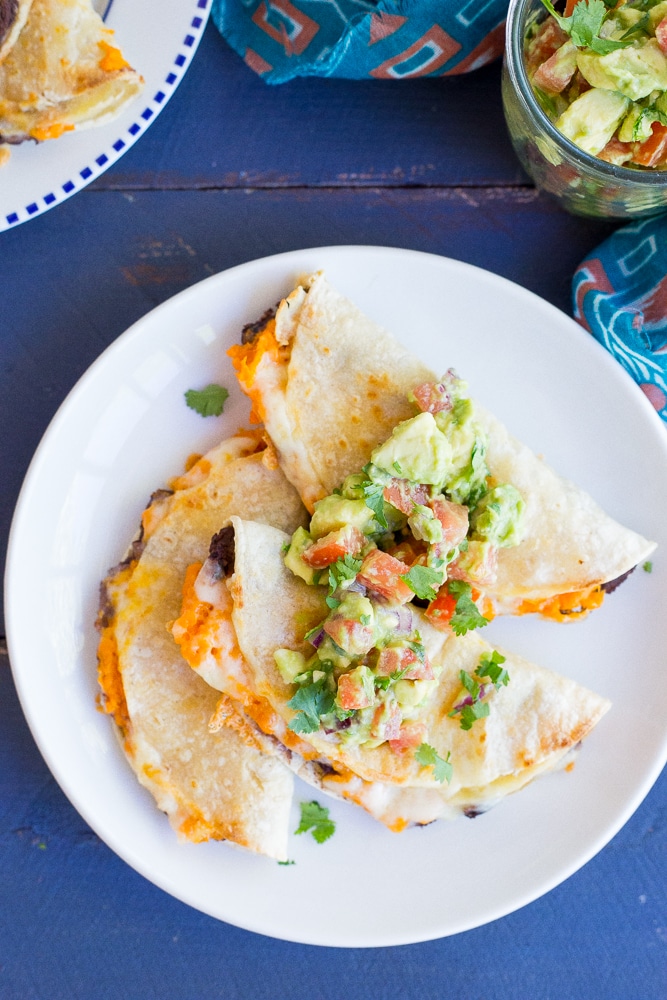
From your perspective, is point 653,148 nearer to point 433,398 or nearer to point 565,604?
point 433,398

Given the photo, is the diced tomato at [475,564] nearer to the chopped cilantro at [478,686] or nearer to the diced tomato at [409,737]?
the chopped cilantro at [478,686]

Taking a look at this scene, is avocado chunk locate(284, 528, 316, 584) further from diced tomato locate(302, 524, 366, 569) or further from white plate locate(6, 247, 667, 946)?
white plate locate(6, 247, 667, 946)

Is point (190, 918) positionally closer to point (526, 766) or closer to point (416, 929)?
point (416, 929)

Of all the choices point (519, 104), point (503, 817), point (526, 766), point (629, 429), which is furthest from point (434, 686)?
point (519, 104)

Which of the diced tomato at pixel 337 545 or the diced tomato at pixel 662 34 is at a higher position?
the diced tomato at pixel 662 34

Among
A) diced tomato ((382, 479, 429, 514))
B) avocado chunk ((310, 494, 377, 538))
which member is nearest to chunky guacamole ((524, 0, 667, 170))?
diced tomato ((382, 479, 429, 514))

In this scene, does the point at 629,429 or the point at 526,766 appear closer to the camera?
the point at 526,766

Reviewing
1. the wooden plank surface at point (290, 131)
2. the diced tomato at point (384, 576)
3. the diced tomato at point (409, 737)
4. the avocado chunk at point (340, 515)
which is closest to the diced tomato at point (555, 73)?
the wooden plank surface at point (290, 131)

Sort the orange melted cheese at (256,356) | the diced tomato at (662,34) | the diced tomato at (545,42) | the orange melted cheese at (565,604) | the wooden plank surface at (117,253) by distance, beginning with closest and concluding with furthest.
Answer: the diced tomato at (662,34) → the diced tomato at (545,42) → the orange melted cheese at (256,356) → the orange melted cheese at (565,604) → the wooden plank surface at (117,253)
